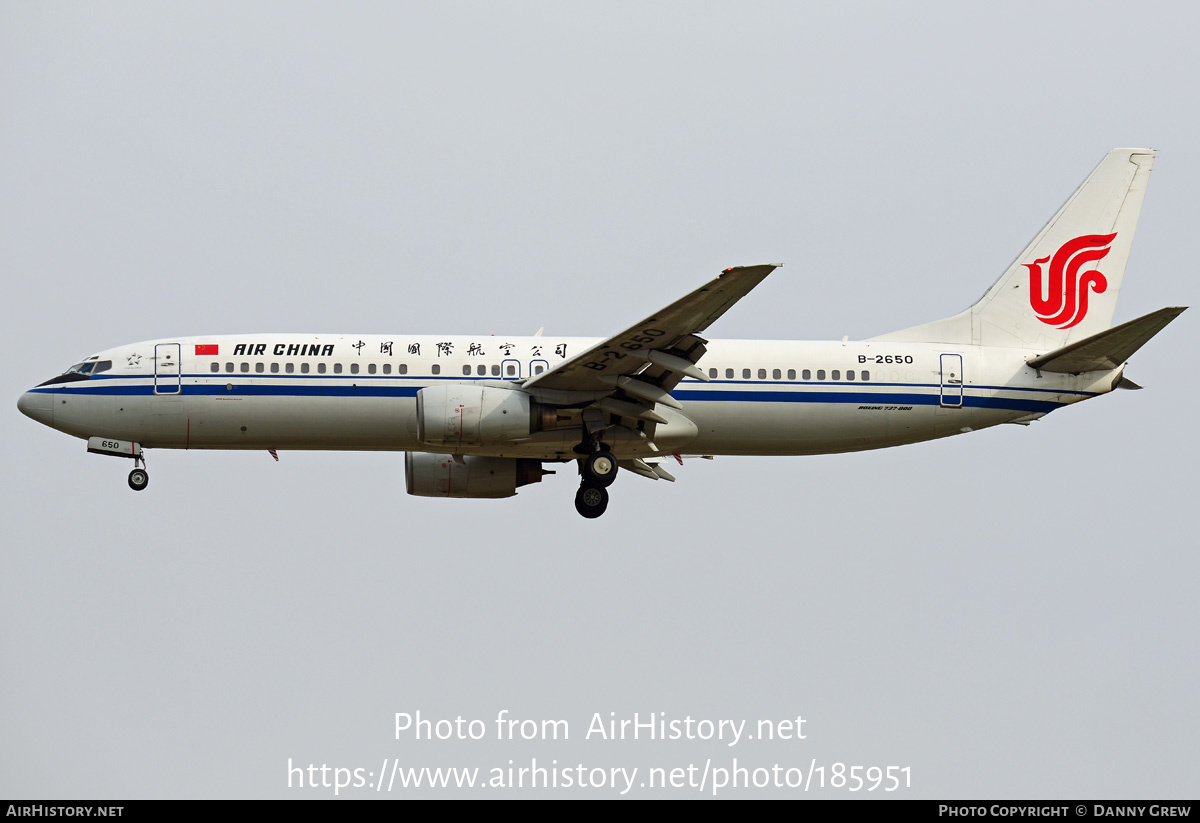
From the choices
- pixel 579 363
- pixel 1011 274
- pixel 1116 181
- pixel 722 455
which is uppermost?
pixel 1116 181

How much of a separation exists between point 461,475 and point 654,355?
730cm

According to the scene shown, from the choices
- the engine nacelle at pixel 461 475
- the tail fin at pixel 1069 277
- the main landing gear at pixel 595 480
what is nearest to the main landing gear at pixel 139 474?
the engine nacelle at pixel 461 475

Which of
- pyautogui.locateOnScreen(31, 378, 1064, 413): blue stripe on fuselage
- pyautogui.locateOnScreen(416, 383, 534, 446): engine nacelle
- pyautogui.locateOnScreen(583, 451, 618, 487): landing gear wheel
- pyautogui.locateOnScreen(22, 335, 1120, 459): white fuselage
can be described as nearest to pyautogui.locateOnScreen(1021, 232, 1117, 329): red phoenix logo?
pyautogui.locateOnScreen(22, 335, 1120, 459): white fuselage

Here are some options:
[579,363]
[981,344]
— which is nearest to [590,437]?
[579,363]

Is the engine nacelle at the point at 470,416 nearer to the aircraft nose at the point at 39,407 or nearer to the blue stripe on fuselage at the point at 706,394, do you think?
the blue stripe on fuselage at the point at 706,394

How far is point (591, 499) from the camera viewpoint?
3247cm

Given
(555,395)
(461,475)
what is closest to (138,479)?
(461,475)

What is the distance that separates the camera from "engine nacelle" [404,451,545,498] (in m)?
34.6

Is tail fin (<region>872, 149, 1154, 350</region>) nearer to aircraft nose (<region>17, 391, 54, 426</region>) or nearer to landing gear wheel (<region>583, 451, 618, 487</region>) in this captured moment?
landing gear wheel (<region>583, 451, 618, 487</region>)

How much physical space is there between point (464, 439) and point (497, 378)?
2319 mm

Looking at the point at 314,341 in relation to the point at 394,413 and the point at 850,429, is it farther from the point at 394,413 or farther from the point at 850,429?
the point at 850,429

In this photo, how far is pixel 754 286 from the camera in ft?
89.4

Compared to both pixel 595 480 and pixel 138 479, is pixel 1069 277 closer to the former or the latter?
pixel 595 480

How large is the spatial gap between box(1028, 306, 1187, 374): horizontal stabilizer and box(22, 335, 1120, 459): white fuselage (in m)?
0.32
